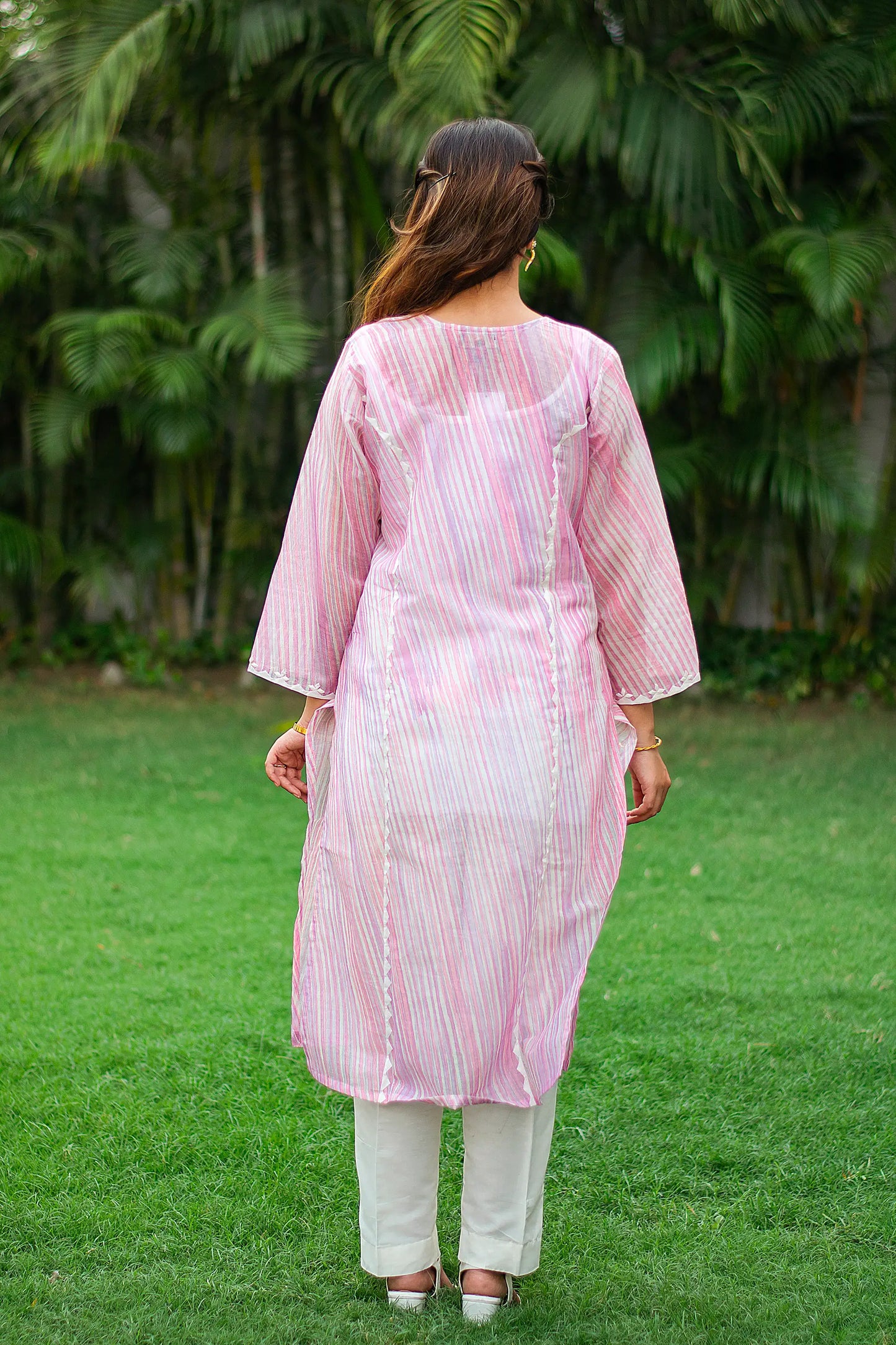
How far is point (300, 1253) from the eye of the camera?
2039 millimetres

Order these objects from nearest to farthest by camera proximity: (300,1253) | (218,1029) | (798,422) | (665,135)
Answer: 1. (300,1253)
2. (218,1029)
3. (665,135)
4. (798,422)

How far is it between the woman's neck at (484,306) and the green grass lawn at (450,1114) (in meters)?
1.39

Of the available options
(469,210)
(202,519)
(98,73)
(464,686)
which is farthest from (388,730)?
(202,519)

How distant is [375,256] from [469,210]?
3.96 m

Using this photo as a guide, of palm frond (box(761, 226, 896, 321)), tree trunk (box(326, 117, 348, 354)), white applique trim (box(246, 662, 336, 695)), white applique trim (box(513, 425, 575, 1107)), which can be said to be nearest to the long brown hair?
white applique trim (box(513, 425, 575, 1107))

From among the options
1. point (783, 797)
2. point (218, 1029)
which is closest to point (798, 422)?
point (783, 797)

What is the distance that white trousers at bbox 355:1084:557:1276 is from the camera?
1.80 meters

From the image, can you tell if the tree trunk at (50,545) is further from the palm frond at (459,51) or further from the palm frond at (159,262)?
the palm frond at (459,51)

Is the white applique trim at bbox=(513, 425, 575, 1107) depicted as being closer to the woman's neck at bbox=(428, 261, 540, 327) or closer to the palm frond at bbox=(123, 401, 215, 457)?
the woman's neck at bbox=(428, 261, 540, 327)

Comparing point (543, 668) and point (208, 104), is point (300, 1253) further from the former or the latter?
point (208, 104)

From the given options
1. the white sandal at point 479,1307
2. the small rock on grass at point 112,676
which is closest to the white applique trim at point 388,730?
the white sandal at point 479,1307

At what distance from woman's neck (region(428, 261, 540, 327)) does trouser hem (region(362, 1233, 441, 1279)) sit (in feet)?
4.23

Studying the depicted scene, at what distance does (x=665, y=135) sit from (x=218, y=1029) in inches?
187

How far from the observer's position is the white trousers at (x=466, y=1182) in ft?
5.91
